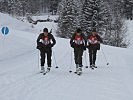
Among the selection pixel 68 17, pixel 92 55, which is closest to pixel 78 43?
pixel 92 55

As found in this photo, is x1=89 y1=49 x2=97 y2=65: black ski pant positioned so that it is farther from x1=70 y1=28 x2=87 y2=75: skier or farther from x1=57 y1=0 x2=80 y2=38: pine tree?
x1=57 y1=0 x2=80 y2=38: pine tree

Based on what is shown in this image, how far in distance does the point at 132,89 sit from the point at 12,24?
1747 inches

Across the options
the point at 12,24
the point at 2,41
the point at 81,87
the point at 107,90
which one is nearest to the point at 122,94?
the point at 107,90

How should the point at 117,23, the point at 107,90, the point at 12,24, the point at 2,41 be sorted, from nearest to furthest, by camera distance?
the point at 107,90, the point at 2,41, the point at 12,24, the point at 117,23

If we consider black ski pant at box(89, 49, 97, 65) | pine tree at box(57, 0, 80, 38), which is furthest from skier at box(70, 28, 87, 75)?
pine tree at box(57, 0, 80, 38)

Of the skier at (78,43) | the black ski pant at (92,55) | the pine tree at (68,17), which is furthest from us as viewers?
the pine tree at (68,17)

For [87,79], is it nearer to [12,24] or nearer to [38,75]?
[38,75]

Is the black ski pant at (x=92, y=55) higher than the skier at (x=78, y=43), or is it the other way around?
the skier at (x=78, y=43)

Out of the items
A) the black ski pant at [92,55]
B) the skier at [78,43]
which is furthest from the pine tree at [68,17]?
the skier at [78,43]

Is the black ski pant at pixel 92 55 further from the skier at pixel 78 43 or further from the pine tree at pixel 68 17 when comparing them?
the pine tree at pixel 68 17

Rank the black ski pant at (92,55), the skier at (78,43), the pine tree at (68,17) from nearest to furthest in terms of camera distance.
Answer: the skier at (78,43) < the black ski pant at (92,55) < the pine tree at (68,17)

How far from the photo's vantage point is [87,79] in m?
14.3

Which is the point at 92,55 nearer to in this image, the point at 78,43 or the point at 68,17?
the point at 78,43

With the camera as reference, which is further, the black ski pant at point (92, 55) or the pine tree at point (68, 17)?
the pine tree at point (68, 17)
